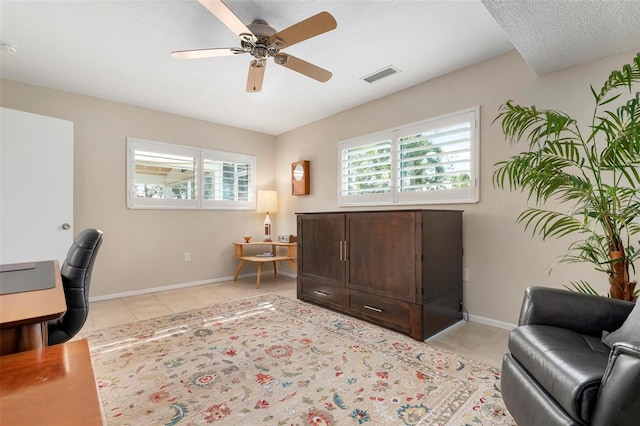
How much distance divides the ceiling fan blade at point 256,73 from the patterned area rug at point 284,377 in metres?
2.11

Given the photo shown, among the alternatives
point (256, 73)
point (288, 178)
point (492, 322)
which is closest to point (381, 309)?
point (492, 322)

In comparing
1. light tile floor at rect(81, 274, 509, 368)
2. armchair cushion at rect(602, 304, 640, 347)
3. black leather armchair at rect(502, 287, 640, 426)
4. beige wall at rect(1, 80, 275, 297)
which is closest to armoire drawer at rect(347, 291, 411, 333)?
light tile floor at rect(81, 274, 509, 368)

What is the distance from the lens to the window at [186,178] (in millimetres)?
3881

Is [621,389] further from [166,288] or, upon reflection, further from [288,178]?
[288,178]

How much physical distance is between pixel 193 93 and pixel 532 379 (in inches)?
152

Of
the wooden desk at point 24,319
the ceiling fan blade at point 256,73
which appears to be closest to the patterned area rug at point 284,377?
the wooden desk at point 24,319

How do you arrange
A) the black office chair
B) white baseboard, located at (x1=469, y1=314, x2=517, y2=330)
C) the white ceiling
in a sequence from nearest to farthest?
the black office chair → the white ceiling → white baseboard, located at (x1=469, y1=314, x2=517, y2=330)

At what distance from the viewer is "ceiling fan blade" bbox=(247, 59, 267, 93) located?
2.31m

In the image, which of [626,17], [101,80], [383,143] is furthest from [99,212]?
[626,17]

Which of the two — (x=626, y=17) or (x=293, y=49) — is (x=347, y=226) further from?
(x=626, y=17)

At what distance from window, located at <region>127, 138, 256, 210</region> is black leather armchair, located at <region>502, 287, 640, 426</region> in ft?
13.5

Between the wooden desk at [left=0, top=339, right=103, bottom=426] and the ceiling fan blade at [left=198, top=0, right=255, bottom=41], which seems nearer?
the wooden desk at [left=0, top=339, right=103, bottom=426]

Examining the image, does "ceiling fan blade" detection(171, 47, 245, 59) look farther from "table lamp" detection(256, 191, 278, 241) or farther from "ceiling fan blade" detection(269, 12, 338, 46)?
"table lamp" detection(256, 191, 278, 241)

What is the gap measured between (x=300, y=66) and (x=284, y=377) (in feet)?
7.26
